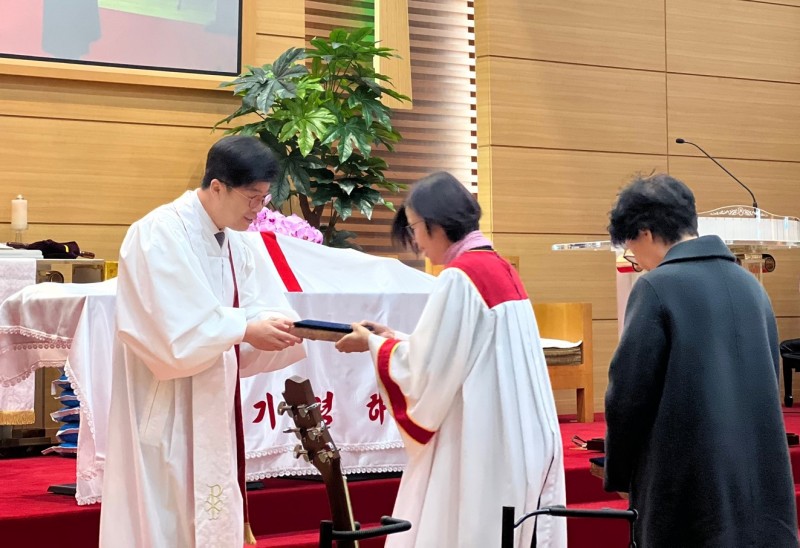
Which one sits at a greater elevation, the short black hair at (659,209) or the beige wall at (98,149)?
the beige wall at (98,149)

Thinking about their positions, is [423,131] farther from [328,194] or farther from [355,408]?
[355,408]

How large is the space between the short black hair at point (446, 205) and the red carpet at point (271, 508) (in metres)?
1.59

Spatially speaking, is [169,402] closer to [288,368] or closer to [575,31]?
[288,368]

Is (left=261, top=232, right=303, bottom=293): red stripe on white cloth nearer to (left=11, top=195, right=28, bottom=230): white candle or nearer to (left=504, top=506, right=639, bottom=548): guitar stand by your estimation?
(left=11, top=195, right=28, bottom=230): white candle

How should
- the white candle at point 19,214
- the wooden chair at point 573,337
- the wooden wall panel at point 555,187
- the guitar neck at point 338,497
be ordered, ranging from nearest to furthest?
the guitar neck at point 338,497
the white candle at point 19,214
the wooden chair at point 573,337
the wooden wall panel at point 555,187

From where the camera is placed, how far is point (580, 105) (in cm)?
736

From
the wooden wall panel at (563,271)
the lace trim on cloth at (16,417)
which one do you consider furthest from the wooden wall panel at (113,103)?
the wooden wall panel at (563,271)

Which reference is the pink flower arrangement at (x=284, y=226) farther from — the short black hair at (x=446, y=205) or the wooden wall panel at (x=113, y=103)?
the short black hair at (x=446, y=205)

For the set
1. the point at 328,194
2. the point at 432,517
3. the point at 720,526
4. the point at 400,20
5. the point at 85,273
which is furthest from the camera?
the point at 400,20

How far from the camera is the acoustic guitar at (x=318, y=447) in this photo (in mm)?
2441

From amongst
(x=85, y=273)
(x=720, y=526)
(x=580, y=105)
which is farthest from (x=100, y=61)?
(x=720, y=526)

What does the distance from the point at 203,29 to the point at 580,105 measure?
2.56 meters

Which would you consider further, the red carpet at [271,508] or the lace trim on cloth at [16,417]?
the lace trim on cloth at [16,417]

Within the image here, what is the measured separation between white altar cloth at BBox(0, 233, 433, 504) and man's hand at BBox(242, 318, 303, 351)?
61 cm
